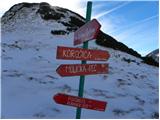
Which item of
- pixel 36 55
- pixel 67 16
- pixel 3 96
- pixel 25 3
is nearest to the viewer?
pixel 3 96

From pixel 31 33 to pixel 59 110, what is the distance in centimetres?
2472

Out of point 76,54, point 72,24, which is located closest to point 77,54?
point 76,54

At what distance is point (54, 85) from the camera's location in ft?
57.2

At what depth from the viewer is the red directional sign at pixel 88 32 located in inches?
330

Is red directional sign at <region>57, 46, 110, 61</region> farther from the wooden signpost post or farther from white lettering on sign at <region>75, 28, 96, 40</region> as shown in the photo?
white lettering on sign at <region>75, 28, 96, 40</region>

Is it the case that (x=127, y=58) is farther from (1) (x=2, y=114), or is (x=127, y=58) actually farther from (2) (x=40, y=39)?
(1) (x=2, y=114)

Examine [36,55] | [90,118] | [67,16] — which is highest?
[67,16]

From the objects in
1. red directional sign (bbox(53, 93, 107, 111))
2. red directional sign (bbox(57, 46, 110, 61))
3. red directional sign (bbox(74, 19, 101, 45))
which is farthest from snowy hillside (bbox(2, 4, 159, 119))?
red directional sign (bbox(57, 46, 110, 61))

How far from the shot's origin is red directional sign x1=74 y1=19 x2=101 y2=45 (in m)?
8.39

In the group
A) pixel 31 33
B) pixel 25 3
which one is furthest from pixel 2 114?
pixel 25 3

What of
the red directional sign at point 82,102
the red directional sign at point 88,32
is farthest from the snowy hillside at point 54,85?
the red directional sign at point 88,32

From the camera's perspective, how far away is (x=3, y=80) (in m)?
17.1

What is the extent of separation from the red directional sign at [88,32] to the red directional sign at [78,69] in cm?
62

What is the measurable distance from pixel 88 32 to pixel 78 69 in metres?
0.86
